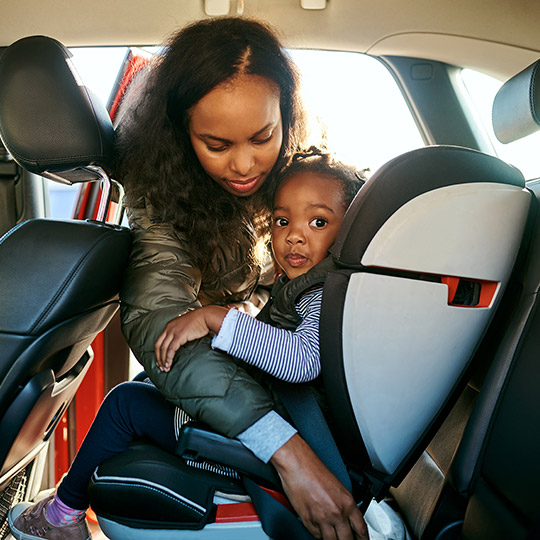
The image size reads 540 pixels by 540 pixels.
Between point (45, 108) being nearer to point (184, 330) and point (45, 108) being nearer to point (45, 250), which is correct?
point (45, 250)

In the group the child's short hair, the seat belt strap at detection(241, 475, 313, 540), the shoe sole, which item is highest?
the child's short hair

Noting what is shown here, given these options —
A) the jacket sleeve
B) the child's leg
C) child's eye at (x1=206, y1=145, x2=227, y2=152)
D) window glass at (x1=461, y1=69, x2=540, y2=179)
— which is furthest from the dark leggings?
window glass at (x1=461, y1=69, x2=540, y2=179)

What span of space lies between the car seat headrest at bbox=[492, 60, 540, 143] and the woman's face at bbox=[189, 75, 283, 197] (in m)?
0.44

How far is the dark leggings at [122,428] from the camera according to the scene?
109 centimetres

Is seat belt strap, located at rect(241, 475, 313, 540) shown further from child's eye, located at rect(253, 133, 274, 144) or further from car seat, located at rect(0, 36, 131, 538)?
child's eye, located at rect(253, 133, 274, 144)

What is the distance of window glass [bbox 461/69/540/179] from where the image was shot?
5.25 feet

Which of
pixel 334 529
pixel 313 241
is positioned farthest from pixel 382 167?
pixel 334 529

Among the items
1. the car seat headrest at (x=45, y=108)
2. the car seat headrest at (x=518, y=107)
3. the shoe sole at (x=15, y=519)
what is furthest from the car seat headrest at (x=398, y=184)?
the shoe sole at (x=15, y=519)

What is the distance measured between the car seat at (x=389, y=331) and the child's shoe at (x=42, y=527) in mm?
190

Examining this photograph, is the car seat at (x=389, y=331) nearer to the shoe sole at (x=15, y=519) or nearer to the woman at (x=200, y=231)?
the woman at (x=200, y=231)

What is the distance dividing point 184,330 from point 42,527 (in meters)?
0.57

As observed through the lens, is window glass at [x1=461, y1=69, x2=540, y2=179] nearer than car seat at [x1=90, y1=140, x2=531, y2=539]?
No

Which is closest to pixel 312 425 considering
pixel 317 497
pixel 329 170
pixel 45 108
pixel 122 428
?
pixel 317 497

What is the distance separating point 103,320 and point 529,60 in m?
1.34
